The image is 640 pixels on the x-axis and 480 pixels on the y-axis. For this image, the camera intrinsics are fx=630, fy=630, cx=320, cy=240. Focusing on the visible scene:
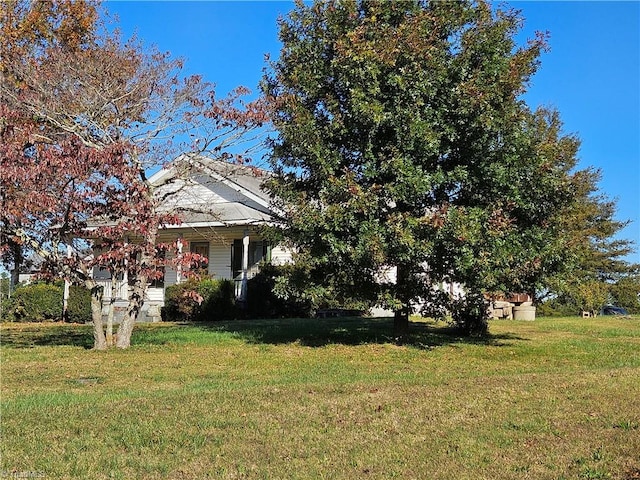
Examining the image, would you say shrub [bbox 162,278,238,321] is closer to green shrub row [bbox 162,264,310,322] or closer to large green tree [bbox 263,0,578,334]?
green shrub row [bbox 162,264,310,322]

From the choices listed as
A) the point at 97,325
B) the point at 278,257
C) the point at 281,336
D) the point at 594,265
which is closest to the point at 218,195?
the point at 278,257

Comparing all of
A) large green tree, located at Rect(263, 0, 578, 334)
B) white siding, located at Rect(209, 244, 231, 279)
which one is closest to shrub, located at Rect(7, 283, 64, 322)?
white siding, located at Rect(209, 244, 231, 279)

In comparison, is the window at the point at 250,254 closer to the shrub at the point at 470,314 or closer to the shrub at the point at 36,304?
the shrub at the point at 36,304

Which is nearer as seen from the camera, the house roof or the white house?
the house roof

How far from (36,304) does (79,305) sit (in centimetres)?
200

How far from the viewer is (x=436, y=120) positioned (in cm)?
1112

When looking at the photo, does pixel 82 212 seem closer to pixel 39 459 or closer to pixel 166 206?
pixel 166 206

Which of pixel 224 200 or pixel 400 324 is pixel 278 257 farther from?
pixel 400 324

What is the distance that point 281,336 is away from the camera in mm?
14125

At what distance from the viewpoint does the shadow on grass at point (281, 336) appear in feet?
43.5

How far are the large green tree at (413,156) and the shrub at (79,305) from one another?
11.3m

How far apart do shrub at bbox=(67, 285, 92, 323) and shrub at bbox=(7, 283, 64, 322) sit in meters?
1.02

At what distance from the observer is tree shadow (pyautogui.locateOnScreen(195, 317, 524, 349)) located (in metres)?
13.1

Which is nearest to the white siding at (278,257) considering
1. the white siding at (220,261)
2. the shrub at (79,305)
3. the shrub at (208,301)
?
the white siding at (220,261)
